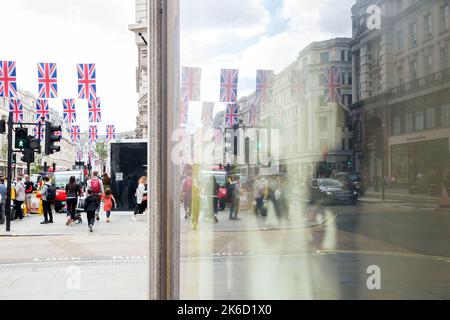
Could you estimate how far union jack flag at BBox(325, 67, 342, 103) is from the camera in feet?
6.61

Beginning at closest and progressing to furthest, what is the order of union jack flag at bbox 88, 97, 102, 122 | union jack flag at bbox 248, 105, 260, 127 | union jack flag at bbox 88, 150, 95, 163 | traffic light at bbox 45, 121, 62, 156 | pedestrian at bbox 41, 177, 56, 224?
union jack flag at bbox 248, 105, 260, 127 < union jack flag at bbox 88, 97, 102, 122 < traffic light at bbox 45, 121, 62, 156 < pedestrian at bbox 41, 177, 56, 224 < union jack flag at bbox 88, 150, 95, 163

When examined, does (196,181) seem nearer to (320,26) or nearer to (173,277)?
(173,277)

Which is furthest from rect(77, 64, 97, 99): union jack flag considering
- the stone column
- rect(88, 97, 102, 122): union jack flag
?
the stone column

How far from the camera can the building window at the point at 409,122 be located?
6.40 ft

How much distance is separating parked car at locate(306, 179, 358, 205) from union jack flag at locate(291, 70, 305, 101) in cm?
41

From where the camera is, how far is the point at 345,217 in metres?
2.04

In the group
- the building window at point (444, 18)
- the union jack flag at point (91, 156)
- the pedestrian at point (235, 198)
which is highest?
the union jack flag at point (91, 156)

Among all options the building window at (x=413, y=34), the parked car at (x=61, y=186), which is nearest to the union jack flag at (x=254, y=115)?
the building window at (x=413, y=34)

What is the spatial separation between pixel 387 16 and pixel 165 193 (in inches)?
48.3

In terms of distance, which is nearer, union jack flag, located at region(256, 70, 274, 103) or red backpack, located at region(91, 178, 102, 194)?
union jack flag, located at region(256, 70, 274, 103)

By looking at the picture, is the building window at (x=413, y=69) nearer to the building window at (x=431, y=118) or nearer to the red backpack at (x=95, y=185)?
the building window at (x=431, y=118)

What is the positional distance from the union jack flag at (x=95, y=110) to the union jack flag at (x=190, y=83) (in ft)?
8.31

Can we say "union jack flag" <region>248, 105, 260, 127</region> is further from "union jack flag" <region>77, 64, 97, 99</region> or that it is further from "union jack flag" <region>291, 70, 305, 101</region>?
"union jack flag" <region>77, 64, 97, 99</region>
